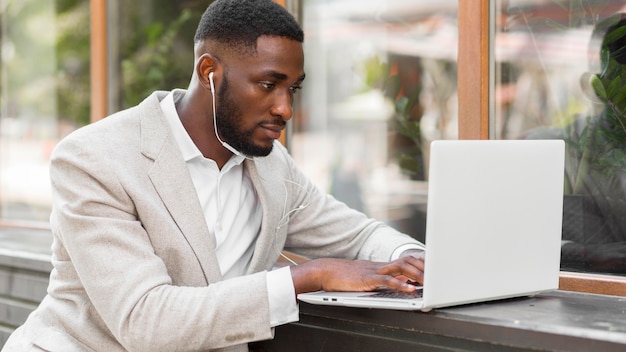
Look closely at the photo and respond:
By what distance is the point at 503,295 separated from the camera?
2.10 metres

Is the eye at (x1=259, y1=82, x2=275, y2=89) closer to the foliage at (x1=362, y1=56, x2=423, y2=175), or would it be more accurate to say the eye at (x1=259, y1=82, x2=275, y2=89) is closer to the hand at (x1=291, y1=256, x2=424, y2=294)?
the hand at (x1=291, y1=256, x2=424, y2=294)

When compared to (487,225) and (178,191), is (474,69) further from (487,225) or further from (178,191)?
(178,191)

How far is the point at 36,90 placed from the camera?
4.90m

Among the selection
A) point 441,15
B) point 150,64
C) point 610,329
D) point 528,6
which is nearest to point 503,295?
point 610,329

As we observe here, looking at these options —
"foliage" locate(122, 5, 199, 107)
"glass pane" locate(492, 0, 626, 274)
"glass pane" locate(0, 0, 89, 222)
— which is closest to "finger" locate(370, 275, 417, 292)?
"glass pane" locate(492, 0, 626, 274)

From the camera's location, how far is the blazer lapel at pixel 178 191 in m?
2.21

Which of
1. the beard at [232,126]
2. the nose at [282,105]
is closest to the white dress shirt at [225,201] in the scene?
the beard at [232,126]

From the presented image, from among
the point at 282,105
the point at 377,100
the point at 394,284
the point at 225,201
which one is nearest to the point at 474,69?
the point at 377,100

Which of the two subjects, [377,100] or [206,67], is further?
[377,100]

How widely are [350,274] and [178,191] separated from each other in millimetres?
509

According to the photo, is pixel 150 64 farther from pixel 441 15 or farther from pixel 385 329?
pixel 385 329

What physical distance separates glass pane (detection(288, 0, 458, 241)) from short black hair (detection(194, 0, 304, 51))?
3.01ft

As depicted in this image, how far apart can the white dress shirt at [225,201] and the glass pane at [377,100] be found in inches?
35.2

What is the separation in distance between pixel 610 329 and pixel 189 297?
3.10 feet
